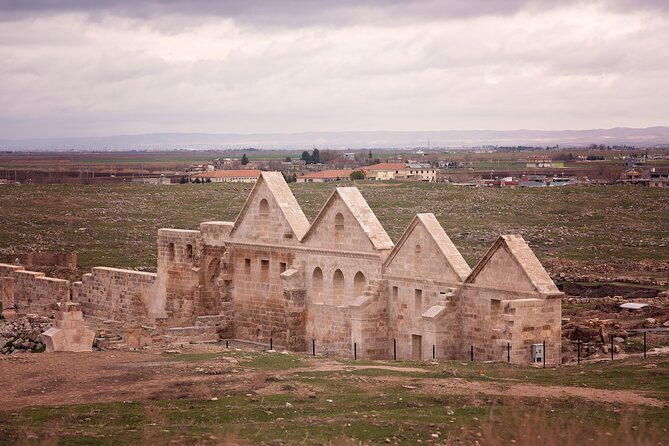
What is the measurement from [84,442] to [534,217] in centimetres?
5891

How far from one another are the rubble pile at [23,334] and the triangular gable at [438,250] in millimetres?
11678

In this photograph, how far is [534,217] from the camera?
76.8 m

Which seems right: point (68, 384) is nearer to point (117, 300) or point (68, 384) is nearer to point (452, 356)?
point (452, 356)

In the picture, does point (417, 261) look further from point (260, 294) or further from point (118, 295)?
point (118, 295)

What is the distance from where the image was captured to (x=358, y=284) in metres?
34.3

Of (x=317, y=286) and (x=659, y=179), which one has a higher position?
(x=317, y=286)

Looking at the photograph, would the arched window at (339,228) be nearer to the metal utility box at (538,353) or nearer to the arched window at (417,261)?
the arched window at (417,261)

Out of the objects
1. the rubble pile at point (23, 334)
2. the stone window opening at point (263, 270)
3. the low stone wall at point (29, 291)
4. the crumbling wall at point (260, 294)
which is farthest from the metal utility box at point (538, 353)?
the low stone wall at point (29, 291)

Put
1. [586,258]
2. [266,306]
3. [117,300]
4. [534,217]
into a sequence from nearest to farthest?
[266,306] → [117,300] → [586,258] → [534,217]

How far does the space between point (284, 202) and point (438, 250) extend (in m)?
7.63

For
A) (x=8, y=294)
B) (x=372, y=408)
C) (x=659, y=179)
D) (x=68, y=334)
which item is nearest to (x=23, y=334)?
(x=68, y=334)

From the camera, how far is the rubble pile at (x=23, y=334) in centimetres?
3688

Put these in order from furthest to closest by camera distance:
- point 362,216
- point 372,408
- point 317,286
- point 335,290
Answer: point 317,286 → point 335,290 → point 362,216 → point 372,408

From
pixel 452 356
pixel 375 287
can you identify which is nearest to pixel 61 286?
pixel 375 287
